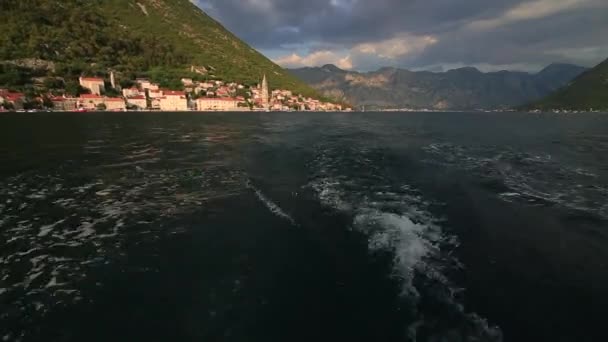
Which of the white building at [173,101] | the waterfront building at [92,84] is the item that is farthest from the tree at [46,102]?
the white building at [173,101]

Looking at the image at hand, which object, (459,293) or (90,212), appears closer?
(459,293)

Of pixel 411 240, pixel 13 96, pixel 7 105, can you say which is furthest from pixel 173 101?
pixel 411 240

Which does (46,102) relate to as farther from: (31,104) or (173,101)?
(173,101)

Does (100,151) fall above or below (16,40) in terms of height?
below

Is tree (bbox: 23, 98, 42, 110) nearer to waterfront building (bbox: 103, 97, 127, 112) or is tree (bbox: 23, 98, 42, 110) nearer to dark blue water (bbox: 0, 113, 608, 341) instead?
waterfront building (bbox: 103, 97, 127, 112)

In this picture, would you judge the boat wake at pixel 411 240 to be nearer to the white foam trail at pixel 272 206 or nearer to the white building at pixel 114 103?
the white foam trail at pixel 272 206

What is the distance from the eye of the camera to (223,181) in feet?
76.7

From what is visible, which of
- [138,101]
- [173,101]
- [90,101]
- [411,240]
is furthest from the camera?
[173,101]

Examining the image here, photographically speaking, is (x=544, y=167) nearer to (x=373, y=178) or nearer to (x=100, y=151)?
(x=373, y=178)

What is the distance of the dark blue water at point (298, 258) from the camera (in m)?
8.42

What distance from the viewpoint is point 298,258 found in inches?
473

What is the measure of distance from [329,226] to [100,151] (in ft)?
111

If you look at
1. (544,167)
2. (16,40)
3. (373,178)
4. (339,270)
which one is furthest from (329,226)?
(16,40)

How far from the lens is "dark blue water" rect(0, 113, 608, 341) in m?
8.42
